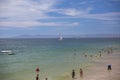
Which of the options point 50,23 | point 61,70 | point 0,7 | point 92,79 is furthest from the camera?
point 61,70

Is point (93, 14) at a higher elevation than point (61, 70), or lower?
higher

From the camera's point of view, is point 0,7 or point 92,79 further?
point 92,79

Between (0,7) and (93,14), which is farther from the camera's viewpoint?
(93,14)

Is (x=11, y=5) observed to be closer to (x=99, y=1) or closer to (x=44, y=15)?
(x=44, y=15)

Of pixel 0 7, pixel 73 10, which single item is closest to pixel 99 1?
pixel 73 10

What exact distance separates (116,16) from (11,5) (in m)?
2.27

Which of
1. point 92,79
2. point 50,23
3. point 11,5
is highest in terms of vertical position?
point 11,5

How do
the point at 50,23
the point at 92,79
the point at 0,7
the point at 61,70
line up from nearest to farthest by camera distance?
the point at 0,7 < the point at 50,23 < the point at 92,79 < the point at 61,70

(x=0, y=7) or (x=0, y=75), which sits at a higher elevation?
(x=0, y=7)

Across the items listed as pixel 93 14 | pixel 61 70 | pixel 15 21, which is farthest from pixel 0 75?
pixel 93 14

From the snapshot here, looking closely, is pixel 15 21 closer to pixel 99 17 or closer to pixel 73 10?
pixel 73 10

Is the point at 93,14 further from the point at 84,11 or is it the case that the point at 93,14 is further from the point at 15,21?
the point at 15,21

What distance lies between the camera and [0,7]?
5.01 m

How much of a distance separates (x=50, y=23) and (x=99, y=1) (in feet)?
3.80
